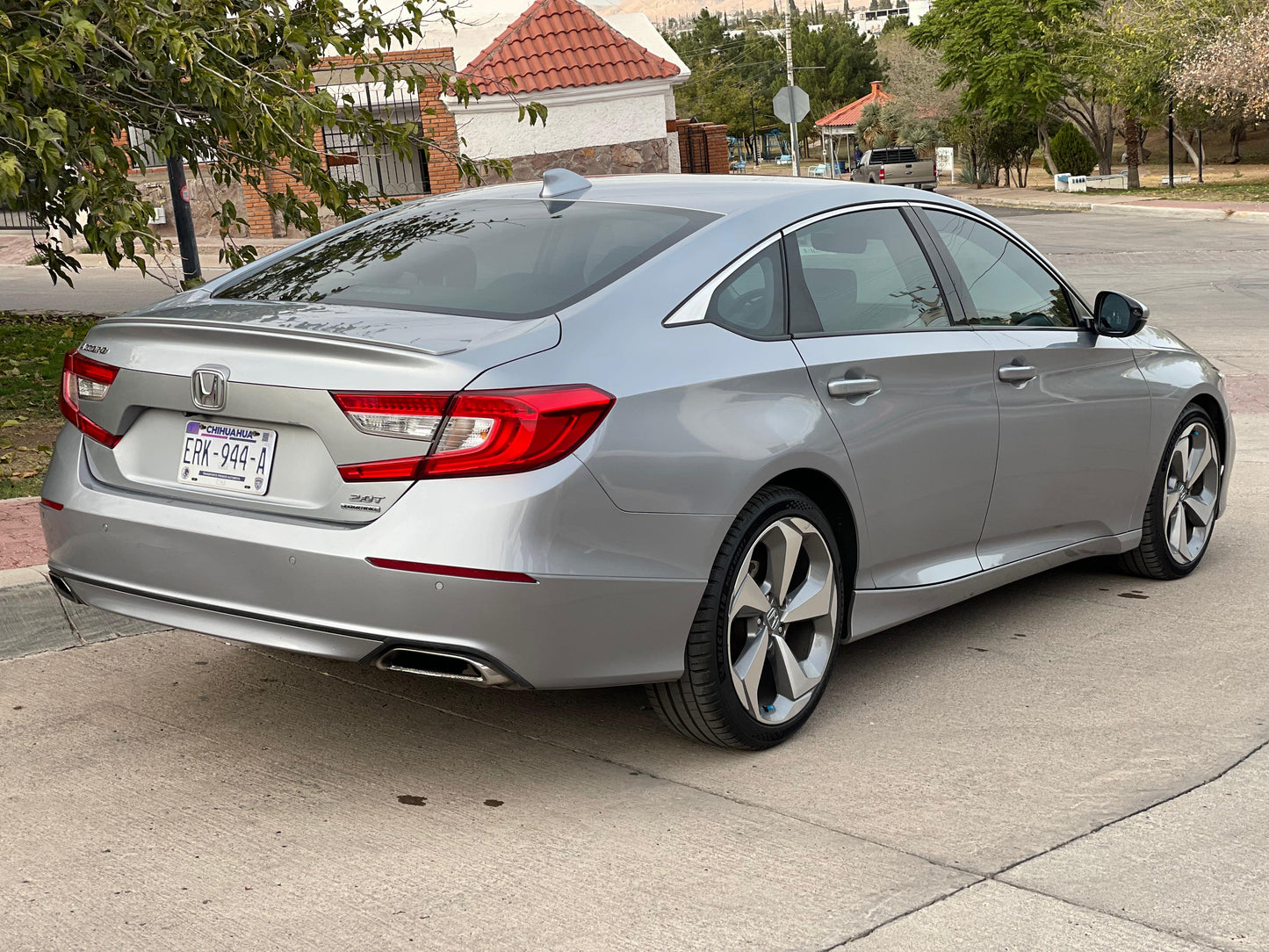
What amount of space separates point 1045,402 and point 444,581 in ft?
8.39

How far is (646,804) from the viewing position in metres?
3.88

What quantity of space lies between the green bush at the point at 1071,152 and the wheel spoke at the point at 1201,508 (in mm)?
48488

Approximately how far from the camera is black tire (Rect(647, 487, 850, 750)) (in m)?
3.93

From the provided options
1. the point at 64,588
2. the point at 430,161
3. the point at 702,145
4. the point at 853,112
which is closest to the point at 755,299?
the point at 64,588

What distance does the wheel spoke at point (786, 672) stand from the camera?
13.9 feet

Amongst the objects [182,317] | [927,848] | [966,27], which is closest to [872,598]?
[927,848]

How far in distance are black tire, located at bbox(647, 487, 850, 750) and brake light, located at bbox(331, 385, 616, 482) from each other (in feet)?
2.09

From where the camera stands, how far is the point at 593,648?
3.69 metres

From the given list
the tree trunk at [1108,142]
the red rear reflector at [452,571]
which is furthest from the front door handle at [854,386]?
the tree trunk at [1108,142]

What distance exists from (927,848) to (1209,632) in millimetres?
2268

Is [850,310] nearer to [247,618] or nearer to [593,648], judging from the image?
[593,648]

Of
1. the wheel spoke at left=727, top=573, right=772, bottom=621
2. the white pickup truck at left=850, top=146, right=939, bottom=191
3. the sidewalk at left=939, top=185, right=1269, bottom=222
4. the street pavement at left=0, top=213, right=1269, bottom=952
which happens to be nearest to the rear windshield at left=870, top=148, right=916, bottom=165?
the white pickup truck at left=850, top=146, right=939, bottom=191

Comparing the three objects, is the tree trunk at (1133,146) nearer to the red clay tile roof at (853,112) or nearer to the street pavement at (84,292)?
the street pavement at (84,292)

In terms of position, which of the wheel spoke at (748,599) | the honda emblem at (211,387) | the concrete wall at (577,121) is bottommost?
the wheel spoke at (748,599)
